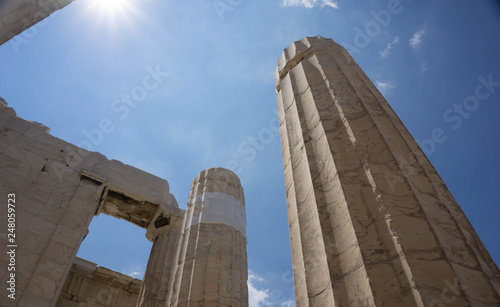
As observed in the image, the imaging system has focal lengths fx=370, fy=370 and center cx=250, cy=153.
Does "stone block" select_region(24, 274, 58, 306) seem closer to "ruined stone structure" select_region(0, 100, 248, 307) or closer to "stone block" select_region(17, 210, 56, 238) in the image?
"ruined stone structure" select_region(0, 100, 248, 307)

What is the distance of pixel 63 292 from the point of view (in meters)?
13.3

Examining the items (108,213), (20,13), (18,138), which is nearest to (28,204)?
(18,138)

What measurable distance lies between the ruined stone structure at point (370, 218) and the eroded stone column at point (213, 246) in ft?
16.8

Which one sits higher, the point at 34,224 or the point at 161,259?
the point at 161,259

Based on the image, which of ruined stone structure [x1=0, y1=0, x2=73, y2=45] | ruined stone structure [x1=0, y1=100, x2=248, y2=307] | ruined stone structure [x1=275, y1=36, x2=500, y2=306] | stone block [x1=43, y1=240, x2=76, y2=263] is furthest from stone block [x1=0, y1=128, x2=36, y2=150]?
ruined stone structure [x1=275, y1=36, x2=500, y2=306]

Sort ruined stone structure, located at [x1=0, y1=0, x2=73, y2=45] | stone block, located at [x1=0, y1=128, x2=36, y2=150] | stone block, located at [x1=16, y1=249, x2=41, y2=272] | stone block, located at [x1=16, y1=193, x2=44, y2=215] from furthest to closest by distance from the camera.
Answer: stone block, located at [x1=0, y1=128, x2=36, y2=150]
stone block, located at [x1=16, y1=193, x2=44, y2=215]
stone block, located at [x1=16, y1=249, x2=41, y2=272]
ruined stone structure, located at [x1=0, y1=0, x2=73, y2=45]

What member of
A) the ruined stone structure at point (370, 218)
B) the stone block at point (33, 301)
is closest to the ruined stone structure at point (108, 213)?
the stone block at point (33, 301)

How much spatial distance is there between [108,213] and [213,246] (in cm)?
517

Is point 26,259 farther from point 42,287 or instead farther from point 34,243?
point 42,287

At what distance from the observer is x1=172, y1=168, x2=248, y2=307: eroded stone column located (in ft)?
28.7

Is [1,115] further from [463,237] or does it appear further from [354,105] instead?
[463,237]

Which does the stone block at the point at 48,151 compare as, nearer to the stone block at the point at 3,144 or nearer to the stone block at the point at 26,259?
the stone block at the point at 3,144

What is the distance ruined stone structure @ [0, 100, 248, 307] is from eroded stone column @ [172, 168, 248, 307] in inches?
1.1

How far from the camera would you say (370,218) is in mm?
3262
